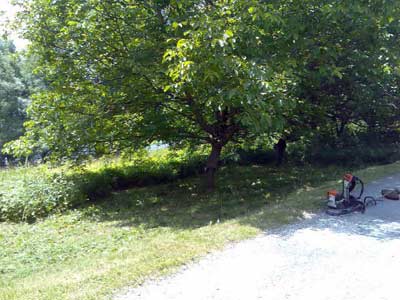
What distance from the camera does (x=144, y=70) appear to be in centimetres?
615

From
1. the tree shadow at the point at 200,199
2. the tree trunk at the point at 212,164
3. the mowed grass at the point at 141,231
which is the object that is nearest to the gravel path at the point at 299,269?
the mowed grass at the point at 141,231

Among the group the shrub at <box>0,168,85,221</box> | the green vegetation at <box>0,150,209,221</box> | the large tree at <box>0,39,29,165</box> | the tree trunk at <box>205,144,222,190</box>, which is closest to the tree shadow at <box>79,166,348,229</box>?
the tree trunk at <box>205,144,222,190</box>

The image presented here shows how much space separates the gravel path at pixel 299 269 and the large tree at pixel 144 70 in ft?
6.11

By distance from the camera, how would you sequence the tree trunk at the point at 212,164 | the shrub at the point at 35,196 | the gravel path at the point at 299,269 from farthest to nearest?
the tree trunk at the point at 212,164, the shrub at the point at 35,196, the gravel path at the point at 299,269

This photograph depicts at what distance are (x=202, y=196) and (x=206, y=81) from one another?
10.7ft

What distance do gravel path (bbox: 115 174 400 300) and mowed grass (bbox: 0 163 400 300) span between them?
0.78 ft

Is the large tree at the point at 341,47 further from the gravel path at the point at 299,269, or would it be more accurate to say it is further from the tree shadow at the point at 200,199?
the gravel path at the point at 299,269

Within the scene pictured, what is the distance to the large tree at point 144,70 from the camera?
5.09 metres

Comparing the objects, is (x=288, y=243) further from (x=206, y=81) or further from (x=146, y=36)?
(x=146, y=36)

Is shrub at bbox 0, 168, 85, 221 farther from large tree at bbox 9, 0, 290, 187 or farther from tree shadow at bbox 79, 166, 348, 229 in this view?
large tree at bbox 9, 0, 290, 187

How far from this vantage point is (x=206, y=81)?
5652mm

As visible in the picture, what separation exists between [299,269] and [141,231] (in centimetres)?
313

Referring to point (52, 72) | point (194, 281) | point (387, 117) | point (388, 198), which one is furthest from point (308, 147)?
point (194, 281)

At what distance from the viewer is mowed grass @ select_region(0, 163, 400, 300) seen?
3.21 metres
